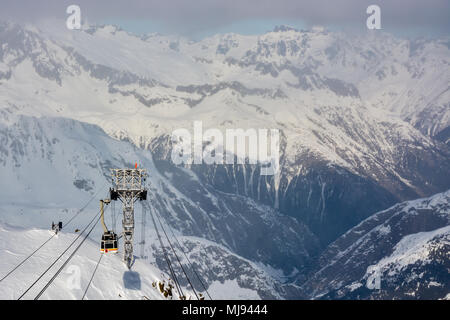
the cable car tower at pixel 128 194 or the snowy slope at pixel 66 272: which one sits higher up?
the cable car tower at pixel 128 194

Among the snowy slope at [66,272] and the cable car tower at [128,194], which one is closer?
the snowy slope at [66,272]

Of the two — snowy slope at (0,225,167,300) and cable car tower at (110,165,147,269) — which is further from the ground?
cable car tower at (110,165,147,269)

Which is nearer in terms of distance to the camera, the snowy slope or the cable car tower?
the snowy slope

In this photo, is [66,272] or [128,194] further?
[128,194]

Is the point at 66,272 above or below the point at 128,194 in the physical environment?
below
